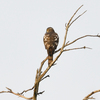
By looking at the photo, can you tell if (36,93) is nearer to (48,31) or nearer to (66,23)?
(66,23)

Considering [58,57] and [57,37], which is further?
[57,37]

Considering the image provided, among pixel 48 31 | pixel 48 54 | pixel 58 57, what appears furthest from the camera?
pixel 48 31

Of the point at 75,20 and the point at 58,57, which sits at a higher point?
the point at 75,20

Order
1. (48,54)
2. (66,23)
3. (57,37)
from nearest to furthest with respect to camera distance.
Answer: (66,23)
(48,54)
(57,37)

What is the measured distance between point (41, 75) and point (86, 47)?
5.17 ft

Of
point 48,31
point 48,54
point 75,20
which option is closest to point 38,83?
point 75,20

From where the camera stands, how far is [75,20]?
846 cm

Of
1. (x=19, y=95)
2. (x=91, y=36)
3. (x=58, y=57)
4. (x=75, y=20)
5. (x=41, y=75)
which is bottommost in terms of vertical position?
(x=19, y=95)

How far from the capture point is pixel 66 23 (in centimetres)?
→ 862

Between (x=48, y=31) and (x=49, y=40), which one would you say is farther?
(x=48, y=31)

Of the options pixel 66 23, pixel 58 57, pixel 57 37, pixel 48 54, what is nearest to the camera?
pixel 58 57

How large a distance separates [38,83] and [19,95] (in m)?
0.83

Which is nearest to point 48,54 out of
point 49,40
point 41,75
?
point 49,40

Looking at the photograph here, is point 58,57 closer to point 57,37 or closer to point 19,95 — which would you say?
point 19,95
